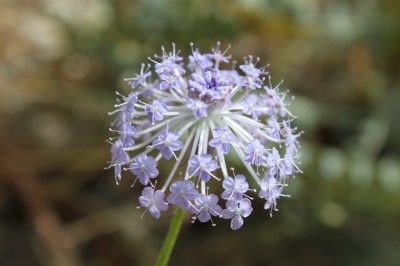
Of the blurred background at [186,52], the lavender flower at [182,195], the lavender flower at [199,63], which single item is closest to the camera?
the lavender flower at [182,195]

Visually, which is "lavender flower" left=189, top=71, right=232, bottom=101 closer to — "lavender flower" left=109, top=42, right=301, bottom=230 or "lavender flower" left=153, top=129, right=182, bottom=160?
"lavender flower" left=109, top=42, right=301, bottom=230

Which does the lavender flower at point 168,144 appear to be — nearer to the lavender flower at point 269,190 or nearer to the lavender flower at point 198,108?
the lavender flower at point 198,108

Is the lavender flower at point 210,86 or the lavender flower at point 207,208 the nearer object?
the lavender flower at point 207,208

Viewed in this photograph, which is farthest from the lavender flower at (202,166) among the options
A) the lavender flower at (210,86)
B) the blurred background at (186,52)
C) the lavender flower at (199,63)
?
the blurred background at (186,52)

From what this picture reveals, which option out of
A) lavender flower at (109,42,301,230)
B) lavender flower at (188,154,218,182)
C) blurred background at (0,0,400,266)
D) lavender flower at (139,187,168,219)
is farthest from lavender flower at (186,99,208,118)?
blurred background at (0,0,400,266)

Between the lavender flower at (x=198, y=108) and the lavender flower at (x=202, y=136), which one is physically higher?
the lavender flower at (x=198, y=108)

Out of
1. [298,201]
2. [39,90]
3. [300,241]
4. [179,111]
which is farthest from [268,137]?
[39,90]

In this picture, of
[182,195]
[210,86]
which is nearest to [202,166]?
[182,195]

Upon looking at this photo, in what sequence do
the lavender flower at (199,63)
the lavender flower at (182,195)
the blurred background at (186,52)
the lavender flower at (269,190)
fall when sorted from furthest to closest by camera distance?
the blurred background at (186,52) < the lavender flower at (199,63) < the lavender flower at (269,190) < the lavender flower at (182,195)
